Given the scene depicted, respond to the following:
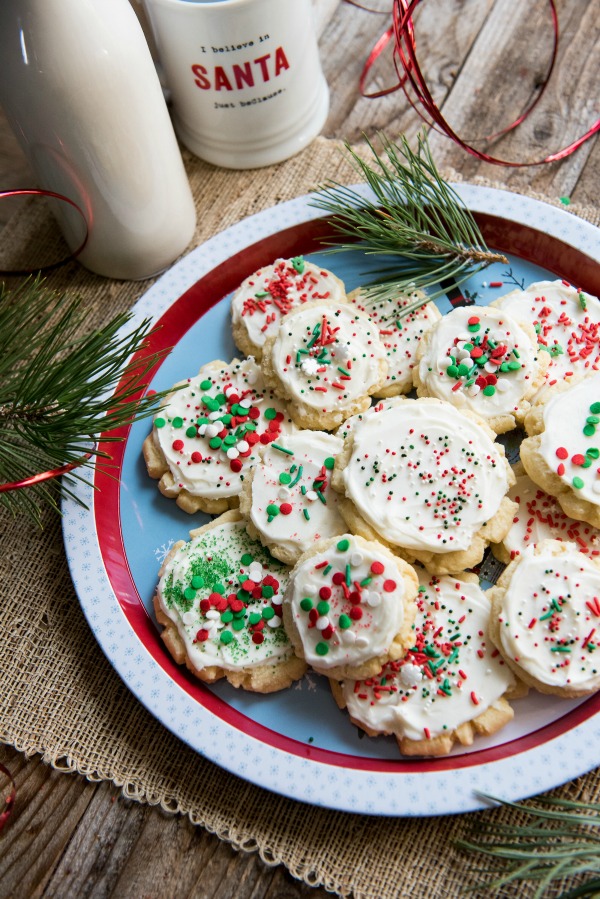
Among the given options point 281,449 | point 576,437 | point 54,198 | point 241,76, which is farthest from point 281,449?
point 241,76

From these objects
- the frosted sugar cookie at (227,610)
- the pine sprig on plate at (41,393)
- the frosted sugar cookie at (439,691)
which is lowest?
the frosted sugar cookie at (439,691)

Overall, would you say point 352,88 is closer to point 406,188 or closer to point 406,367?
point 406,188

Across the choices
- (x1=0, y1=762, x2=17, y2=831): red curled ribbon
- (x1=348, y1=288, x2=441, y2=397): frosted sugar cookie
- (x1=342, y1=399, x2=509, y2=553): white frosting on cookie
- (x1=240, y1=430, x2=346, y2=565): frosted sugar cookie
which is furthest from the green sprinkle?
(x1=0, y1=762, x2=17, y2=831): red curled ribbon

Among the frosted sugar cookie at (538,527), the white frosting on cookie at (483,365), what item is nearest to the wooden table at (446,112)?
the white frosting on cookie at (483,365)

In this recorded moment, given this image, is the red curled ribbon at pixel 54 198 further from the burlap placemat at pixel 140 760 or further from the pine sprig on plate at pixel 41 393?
the burlap placemat at pixel 140 760

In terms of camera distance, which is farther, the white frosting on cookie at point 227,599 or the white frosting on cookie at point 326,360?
the white frosting on cookie at point 326,360

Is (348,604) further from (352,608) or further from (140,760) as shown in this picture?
(140,760)

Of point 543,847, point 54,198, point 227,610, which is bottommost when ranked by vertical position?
point 543,847
